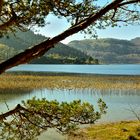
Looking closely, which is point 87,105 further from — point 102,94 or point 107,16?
point 102,94

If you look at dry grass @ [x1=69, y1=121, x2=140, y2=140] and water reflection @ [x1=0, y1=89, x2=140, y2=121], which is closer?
dry grass @ [x1=69, y1=121, x2=140, y2=140]

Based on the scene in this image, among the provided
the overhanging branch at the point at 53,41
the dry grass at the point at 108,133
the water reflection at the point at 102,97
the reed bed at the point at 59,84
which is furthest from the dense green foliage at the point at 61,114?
the reed bed at the point at 59,84

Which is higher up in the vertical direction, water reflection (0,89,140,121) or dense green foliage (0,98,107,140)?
dense green foliage (0,98,107,140)

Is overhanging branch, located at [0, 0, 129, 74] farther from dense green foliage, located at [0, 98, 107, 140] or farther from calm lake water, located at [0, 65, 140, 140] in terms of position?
calm lake water, located at [0, 65, 140, 140]

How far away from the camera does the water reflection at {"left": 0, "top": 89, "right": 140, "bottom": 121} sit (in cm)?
4130

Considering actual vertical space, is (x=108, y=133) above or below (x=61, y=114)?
below

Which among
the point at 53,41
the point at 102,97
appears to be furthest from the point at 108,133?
the point at 102,97

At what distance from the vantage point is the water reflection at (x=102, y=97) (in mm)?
41300

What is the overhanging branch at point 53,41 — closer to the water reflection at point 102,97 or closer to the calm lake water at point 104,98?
the calm lake water at point 104,98

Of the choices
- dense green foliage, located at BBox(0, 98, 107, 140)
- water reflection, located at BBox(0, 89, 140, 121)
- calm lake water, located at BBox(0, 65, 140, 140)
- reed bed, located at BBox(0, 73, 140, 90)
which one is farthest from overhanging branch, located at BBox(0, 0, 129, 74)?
reed bed, located at BBox(0, 73, 140, 90)

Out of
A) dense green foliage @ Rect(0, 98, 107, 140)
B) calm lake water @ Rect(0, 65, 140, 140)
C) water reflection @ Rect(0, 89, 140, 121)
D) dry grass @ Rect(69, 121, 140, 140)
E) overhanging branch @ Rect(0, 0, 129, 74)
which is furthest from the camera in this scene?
water reflection @ Rect(0, 89, 140, 121)

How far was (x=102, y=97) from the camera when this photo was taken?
54719mm

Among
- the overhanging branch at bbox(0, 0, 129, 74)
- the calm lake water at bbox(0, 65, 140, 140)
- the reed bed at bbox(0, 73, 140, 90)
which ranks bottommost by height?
the calm lake water at bbox(0, 65, 140, 140)

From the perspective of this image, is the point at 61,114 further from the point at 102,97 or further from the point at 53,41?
the point at 102,97
